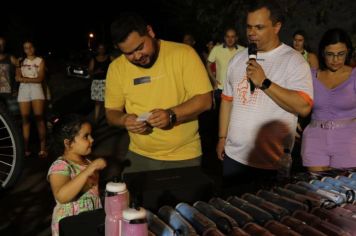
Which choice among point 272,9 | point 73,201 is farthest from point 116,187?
point 272,9

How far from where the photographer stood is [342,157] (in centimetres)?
368

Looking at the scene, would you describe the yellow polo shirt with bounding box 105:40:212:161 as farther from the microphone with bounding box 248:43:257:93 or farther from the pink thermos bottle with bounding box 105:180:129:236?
the pink thermos bottle with bounding box 105:180:129:236

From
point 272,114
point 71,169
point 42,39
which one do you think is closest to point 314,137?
point 272,114

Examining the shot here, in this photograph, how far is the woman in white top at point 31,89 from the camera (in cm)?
661

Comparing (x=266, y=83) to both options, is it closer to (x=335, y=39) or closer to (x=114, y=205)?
(x=335, y=39)

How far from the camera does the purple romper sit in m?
3.64

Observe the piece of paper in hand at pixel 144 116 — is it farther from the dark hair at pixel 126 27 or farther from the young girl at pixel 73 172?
the dark hair at pixel 126 27

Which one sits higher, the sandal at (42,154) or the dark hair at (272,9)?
the dark hair at (272,9)

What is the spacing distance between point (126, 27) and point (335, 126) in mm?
1888

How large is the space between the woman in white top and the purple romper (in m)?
4.23

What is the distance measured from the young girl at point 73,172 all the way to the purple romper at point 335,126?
1.88 metres

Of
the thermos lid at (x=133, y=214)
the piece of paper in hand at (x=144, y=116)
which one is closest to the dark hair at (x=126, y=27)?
the piece of paper in hand at (x=144, y=116)

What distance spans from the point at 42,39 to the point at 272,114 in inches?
945

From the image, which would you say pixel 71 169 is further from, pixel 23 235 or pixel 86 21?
pixel 86 21
